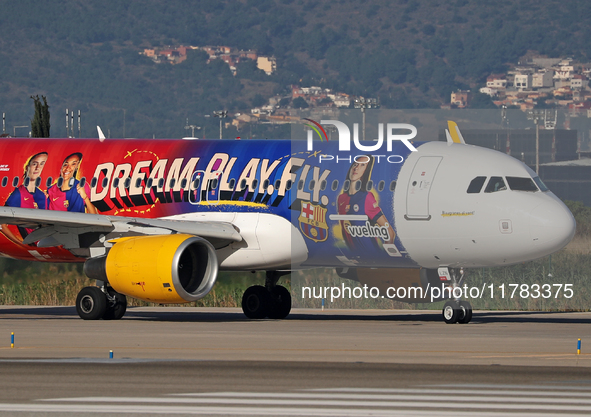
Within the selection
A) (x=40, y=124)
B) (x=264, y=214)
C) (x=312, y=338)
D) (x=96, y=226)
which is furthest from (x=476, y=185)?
(x=40, y=124)

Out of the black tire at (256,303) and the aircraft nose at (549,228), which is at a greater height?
the aircraft nose at (549,228)

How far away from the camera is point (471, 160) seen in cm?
2606

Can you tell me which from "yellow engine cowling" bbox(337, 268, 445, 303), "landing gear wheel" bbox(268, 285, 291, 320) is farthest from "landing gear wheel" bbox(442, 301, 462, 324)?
"landing gear wheel" bbox(268, 285, 291, 320)

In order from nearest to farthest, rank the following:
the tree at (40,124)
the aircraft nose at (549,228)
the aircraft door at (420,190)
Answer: the aircraft nose at (549,228), the aircraft door at (420,190), the tree at (40,124)

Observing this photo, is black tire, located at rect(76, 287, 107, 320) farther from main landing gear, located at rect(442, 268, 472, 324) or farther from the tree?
the tree

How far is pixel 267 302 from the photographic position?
3003 centimetres

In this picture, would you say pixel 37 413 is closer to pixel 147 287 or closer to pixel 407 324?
pixel 147 287

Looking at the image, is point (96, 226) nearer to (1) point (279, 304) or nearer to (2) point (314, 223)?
(2) point (314, 223)

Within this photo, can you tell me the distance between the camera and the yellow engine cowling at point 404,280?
28609mm

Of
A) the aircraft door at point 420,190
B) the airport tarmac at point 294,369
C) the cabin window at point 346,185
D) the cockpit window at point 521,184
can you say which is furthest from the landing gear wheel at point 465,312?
the cabin window at point 346,185

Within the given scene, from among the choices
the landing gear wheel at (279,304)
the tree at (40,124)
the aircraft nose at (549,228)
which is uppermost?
the tree at (40,124)

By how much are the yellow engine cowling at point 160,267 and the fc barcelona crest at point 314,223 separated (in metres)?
2.28

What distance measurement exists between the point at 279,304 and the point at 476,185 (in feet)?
22.7

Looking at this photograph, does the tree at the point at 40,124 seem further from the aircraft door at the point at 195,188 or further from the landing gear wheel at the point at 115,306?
the landing gear wheel at the point at 115,306
